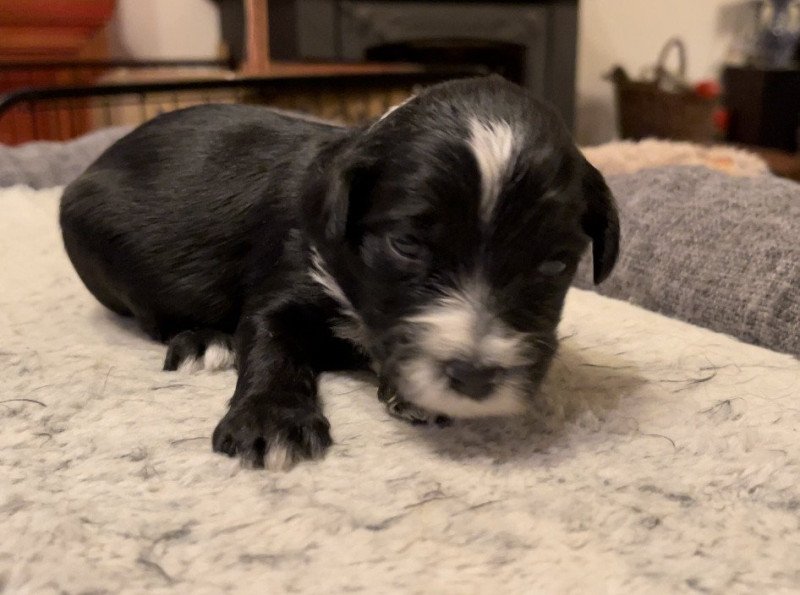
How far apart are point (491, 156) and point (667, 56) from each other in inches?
229

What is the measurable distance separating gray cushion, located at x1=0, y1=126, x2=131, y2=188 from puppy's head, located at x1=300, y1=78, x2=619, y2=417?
7.01 feet

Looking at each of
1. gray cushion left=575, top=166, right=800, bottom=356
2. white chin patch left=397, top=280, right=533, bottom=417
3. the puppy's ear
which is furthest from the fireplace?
white chin patch left=397, top=280, right=533, bottom=417

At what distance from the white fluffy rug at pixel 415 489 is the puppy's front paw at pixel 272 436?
Result: 1.0 inches

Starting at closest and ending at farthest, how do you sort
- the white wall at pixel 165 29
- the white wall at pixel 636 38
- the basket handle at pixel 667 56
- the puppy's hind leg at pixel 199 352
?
the puppy's hind leg at pixel 199 352 → the white wall at pixel 165 29 → the basket handle at pixel 667 56 → the white wall at pixel 636 38

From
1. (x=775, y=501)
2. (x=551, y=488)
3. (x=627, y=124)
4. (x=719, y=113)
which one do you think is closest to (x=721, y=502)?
(x=775, y=501)

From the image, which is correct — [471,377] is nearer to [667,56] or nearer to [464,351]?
[464,351]

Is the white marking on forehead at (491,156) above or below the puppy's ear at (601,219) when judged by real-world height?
above

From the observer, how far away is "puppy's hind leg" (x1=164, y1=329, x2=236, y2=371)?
5.28 ft

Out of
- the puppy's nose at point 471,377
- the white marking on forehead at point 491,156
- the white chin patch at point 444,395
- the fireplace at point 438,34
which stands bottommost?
the white chin patch at point 444,395

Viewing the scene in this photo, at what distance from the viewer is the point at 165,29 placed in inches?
193

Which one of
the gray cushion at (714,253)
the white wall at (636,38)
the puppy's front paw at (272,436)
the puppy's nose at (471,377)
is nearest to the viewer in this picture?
the puppy's nose at (471,377)

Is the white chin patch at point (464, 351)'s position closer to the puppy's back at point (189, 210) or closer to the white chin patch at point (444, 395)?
the white chin patch at point (444, 395)

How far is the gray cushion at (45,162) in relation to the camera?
9.87 feet

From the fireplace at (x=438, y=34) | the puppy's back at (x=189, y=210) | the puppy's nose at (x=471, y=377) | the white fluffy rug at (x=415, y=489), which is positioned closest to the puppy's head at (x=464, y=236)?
the puppy's nose at (x=471, y=377)
